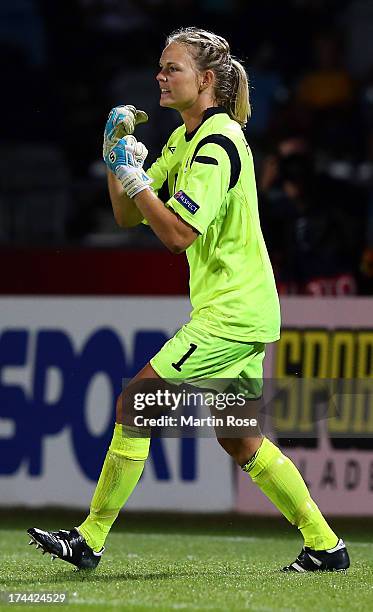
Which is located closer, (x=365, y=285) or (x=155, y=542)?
(x=155, y=542)

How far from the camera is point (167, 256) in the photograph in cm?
927

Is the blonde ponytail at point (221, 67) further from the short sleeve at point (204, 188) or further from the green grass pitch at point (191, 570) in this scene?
the green grass pitch at point (191, 570)

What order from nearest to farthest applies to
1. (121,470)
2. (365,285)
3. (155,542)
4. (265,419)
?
(121,470) < (155,542) < (265,419) < (365,285)

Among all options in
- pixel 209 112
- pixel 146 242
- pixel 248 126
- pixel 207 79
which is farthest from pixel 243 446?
pixel 248 126

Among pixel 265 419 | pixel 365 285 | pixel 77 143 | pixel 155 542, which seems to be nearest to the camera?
pixel 155 542

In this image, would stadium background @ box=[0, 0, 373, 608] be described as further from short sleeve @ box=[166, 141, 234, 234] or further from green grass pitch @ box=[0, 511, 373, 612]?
short sleeve @ box=[166, 141, 234, 234]

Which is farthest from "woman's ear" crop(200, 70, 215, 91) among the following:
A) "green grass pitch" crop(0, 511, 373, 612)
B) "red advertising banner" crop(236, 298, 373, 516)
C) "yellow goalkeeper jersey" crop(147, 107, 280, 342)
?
"red advertising banner" crop(236, 298, 373, 516)

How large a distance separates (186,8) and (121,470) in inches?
289

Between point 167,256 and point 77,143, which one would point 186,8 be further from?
point 167,256

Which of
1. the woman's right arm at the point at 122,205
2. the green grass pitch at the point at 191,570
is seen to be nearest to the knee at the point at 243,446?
the green grass pitch at the point at 191,570

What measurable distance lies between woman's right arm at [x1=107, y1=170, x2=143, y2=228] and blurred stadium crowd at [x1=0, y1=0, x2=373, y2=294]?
3.38m

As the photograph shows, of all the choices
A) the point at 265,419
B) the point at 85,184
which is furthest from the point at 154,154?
the point at 265,419

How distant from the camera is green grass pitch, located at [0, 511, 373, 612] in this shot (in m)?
4.89

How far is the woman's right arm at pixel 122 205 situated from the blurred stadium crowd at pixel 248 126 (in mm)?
3385
